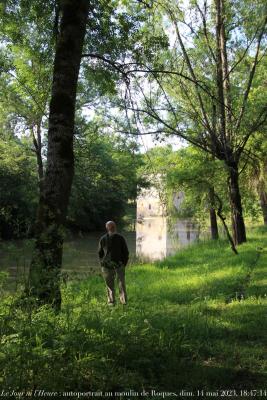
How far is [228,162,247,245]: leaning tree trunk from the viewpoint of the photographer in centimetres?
1684

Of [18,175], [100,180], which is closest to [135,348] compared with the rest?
[100,180]

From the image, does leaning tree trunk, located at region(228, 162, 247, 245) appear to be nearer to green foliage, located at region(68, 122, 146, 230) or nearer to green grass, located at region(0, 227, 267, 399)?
green foliage, located at region(68, 122, 146, 230)

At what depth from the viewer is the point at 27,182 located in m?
32.8

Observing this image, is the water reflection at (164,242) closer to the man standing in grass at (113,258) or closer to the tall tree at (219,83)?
the tall tree at (219,83)

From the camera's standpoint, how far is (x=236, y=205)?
17344mm

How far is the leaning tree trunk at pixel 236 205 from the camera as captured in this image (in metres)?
16.8

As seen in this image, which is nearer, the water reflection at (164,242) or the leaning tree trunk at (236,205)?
the leaning tree trunk at (236,205)

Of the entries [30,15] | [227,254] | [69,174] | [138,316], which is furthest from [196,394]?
[227,254]

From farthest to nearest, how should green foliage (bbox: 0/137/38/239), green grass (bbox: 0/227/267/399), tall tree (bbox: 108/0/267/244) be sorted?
green foliage (bbox: 0/137/38/239) < tall tree (bbox: 108/0/267/244) < green grass (bbox: 0/227/267/399)

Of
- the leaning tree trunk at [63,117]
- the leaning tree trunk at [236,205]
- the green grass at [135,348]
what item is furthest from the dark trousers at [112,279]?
the leaning tree trunk at [236,205]

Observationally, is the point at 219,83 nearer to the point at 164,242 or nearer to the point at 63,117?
the point at 63,117

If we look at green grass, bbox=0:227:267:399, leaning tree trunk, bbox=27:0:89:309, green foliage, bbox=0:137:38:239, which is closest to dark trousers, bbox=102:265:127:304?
green grass, bbox=0:227:267:399

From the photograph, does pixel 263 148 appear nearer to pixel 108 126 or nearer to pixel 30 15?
pixel 108 126

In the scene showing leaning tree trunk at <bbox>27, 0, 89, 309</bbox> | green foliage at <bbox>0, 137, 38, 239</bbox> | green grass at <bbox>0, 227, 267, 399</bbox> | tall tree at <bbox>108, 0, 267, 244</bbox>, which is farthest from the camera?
green foliage at <bbox>0, 137, 38, 239</bbox>
